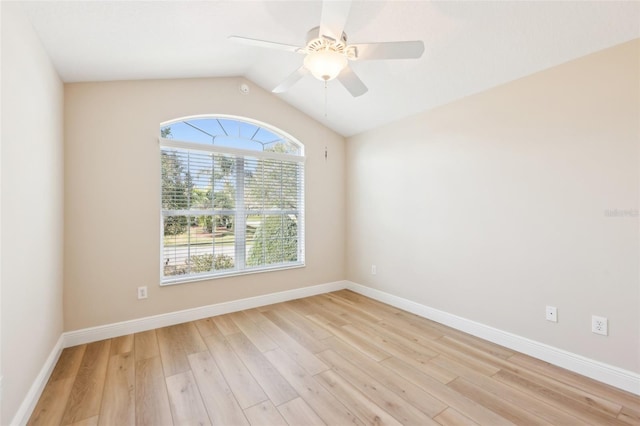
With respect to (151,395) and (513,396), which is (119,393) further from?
(513,396)

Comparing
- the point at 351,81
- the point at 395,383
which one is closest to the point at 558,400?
the point at 395,383

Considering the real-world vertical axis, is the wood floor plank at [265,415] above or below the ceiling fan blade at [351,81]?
below

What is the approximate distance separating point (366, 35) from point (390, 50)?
2.57 ft

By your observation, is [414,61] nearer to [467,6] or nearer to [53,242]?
[467,6]

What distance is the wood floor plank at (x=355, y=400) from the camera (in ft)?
5.46

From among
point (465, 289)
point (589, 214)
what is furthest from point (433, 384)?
point (589, 214)

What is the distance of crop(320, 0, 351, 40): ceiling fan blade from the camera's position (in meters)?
1.38

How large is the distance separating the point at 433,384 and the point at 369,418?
596mm

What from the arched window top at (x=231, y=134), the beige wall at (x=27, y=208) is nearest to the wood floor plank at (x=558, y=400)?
the beige wall at (x=27, y=208)

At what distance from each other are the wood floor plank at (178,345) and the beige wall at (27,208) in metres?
0.77

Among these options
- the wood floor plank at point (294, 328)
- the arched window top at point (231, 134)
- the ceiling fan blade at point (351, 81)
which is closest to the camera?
the ceiling fan blade at point (351, 81)

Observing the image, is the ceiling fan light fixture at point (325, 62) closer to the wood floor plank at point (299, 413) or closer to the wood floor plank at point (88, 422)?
the wood floor plank at point (299, 413)

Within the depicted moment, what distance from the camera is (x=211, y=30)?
2266 mm

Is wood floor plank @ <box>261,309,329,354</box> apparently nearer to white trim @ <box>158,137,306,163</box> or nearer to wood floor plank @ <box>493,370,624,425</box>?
wood floor plank @ <box>493,370,624,425</box>
